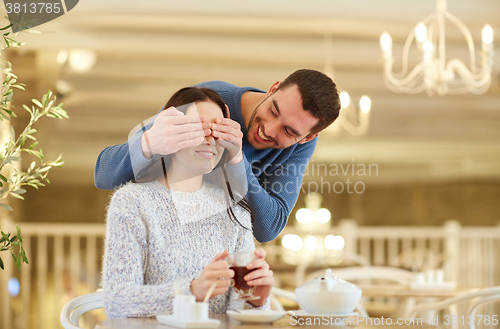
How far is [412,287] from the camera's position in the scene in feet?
9.37


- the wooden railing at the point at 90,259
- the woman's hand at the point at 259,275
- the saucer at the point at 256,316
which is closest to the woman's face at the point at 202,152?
the woman's hand at the point at 259,275

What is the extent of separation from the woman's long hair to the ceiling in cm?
252

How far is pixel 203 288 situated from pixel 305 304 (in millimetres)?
236

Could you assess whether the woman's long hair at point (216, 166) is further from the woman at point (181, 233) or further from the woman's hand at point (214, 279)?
the woman's hand at point (214, 279)

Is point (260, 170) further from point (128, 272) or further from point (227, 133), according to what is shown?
point (128, 272)

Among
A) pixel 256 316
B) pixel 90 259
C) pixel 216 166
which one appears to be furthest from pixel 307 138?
pixel 90 259

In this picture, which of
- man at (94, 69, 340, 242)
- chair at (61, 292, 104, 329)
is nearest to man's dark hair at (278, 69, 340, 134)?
man at (94, 69, 340, 242)

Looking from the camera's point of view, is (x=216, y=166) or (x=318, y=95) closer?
(x=216, y=166)

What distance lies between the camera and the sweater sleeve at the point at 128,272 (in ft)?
3.51

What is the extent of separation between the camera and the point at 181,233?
123 cm

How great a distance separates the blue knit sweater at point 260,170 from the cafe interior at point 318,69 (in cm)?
70

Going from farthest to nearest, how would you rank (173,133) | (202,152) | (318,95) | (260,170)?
(260,170) < (318,95) < (202,152) < (173,133)

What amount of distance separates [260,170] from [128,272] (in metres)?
0.68

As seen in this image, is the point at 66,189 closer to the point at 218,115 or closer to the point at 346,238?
the point at 346,238
